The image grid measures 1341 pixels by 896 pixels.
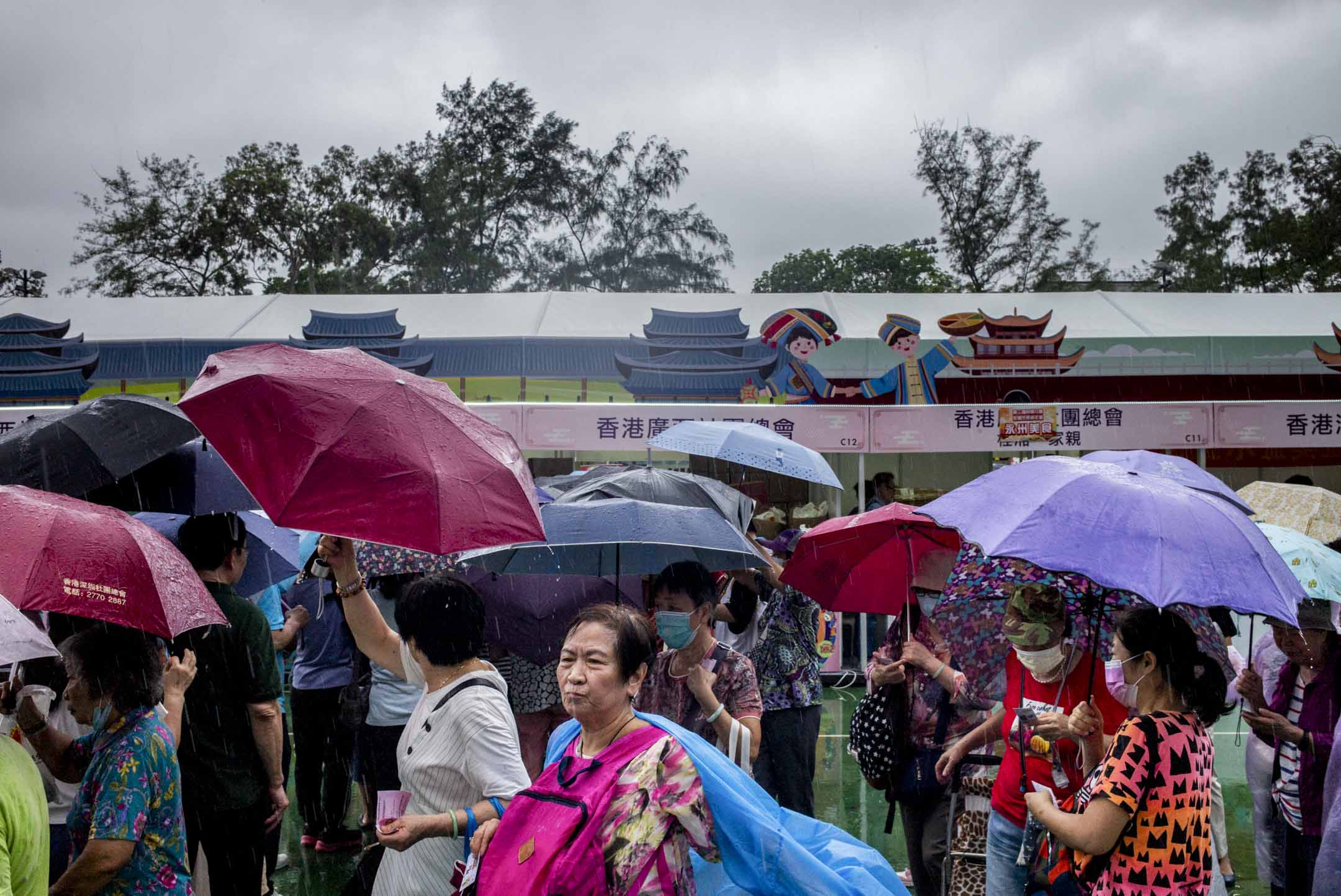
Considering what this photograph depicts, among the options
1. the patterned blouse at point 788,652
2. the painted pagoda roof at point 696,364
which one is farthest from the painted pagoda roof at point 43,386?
the patterned blouse at point 788,652

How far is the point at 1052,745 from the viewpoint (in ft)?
11.1

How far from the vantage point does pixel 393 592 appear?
16.1 feet

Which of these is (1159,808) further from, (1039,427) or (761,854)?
(1039,427)

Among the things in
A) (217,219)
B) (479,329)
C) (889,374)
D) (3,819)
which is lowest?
(3,819)

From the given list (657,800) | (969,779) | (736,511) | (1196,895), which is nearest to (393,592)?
(736,511)

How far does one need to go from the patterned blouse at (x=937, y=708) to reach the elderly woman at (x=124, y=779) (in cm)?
254

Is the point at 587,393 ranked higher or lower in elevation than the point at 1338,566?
higher

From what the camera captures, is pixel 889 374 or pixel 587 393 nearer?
pixel 889 374

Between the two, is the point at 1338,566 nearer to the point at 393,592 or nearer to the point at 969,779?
the point at 969,779

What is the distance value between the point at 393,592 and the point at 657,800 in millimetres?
2982

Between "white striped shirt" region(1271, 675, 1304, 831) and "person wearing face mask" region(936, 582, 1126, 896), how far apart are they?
1.29 meters

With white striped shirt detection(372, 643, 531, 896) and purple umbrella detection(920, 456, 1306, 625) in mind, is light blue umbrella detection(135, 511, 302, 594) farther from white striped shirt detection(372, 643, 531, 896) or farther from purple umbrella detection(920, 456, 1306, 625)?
purple umbrella detection(920, 456, 1306, 625)

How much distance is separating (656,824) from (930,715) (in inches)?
91.8

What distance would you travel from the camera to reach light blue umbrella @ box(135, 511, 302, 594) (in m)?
4.75
